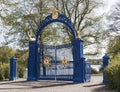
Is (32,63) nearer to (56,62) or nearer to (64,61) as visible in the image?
(56,62)

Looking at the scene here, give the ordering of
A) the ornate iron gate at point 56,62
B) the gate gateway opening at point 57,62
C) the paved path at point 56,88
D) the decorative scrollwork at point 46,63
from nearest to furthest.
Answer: the paved path at point 56,88 → the gate gateway opening at point 57,62 → the ornate iron gate at point 56,62 → the decorative scrollwork at point 46,63

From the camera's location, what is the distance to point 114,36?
4538cm

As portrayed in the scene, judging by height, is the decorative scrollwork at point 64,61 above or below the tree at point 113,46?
below

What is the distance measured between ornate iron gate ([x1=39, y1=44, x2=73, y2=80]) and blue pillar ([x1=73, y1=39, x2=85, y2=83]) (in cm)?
93

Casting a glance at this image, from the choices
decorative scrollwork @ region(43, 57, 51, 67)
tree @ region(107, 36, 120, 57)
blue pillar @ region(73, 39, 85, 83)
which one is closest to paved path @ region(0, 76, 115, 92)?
blue pillar @ region(73, 39, 85, 83)

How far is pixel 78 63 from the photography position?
952 inches

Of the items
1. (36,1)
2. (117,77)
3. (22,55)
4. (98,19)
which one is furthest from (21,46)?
(117,77)

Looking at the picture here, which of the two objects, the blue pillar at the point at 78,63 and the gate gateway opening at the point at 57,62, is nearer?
the blue pillar at the point at 78,63

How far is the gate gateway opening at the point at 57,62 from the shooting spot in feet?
79.4

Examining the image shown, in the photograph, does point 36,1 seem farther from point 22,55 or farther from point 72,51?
point 72,51

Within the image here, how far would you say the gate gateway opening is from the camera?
24203mm

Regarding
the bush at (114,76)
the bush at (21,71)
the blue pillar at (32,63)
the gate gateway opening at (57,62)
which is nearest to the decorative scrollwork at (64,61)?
the gate gateway opening at (57,62)

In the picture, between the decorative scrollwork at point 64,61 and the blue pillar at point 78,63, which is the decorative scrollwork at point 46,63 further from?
Result: the blue pillar at point 78,63

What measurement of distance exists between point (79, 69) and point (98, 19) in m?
20.6
